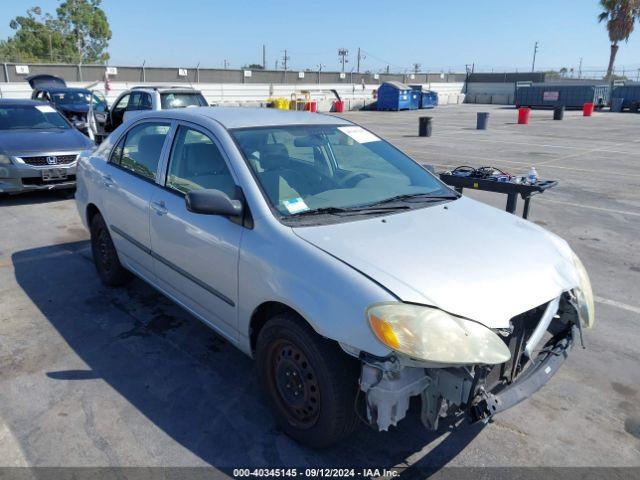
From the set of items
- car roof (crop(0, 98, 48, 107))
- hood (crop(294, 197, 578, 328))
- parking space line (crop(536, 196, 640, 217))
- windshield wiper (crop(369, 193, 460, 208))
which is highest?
car roof (crop(0, 98, 48, 107))

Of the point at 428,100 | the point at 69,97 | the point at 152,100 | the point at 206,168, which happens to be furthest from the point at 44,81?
the point at 428,100

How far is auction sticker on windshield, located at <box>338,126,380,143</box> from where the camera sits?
388cm

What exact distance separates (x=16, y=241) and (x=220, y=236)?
14.8ft

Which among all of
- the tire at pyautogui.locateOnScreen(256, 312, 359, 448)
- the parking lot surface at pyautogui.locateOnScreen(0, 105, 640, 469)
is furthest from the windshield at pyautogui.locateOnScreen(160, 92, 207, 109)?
the tire at pyautogui.locateOnScreen(256, 312, 359, 448)

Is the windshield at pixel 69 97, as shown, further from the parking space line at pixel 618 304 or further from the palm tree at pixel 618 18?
the palm tree at pixel 618 18

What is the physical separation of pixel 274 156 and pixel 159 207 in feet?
3.16

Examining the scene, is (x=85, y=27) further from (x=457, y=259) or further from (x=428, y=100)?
(x=457, y=259)

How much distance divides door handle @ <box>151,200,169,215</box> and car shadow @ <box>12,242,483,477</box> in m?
1.01

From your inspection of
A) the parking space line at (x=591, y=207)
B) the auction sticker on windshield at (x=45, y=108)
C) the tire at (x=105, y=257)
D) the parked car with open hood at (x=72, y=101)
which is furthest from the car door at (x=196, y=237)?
the parked car with open hood at (x=72, y=101)

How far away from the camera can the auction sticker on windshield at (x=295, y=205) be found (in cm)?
293

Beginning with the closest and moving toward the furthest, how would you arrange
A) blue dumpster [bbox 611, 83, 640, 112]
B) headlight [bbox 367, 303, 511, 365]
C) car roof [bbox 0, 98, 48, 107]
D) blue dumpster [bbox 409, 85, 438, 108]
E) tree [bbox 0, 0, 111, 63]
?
headlight [bbox 367, 303, 511, 365], car roof [bbox 0, 98, 48, 107], blue dumpster [bbox 611, 83, 640, 112], blue dumpster [bbox 409, 85, 438, 108], tree [bbox 0, 0, 111, 63]

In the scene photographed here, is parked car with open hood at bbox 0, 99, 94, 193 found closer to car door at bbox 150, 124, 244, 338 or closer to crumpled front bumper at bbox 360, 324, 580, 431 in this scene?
car door at bbox 150, 124, 244, 338

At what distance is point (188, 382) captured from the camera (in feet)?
10.9

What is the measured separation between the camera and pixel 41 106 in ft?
31.6
